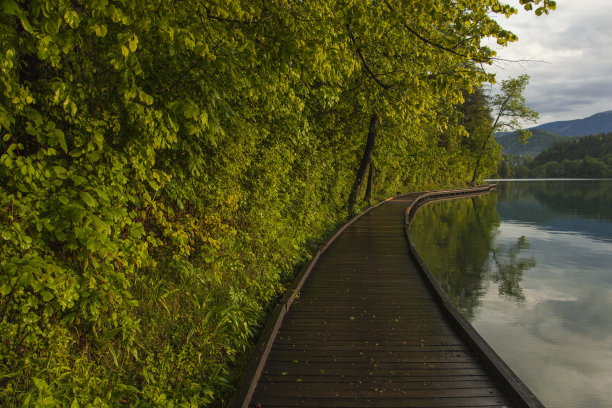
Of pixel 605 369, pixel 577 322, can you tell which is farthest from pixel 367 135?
pixel 605 369

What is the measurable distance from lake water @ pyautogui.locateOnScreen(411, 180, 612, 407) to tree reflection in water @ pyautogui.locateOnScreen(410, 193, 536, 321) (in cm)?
3

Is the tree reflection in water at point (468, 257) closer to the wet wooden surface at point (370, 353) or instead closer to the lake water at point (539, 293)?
the lake water at point (539, 293)

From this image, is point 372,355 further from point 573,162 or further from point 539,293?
point 573,162

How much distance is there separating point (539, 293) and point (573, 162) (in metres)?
130

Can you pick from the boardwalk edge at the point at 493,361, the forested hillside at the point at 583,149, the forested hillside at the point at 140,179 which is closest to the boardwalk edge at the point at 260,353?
the forested hillside at the point at 140,179

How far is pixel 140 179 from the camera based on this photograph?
141 inches

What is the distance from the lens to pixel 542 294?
10578mm

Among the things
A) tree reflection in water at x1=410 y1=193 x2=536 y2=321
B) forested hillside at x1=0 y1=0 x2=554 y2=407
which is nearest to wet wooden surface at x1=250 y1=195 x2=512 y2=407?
forested hillside at x1=0 y1=0 x2=554 y2=407

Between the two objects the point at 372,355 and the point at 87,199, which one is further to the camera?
the point at 372,355

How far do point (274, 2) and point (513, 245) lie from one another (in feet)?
55.9

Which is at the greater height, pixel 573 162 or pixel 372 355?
pixel 573 162

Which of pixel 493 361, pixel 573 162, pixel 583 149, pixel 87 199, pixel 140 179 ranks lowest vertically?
pixel 493 361

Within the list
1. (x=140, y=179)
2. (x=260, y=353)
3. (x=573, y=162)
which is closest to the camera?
(x=140, y=179)

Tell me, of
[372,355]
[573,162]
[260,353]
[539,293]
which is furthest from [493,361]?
[573,162]
